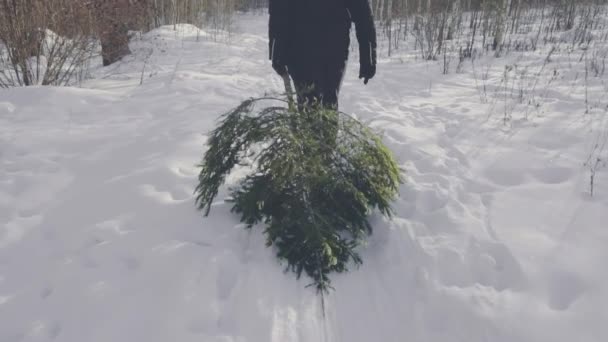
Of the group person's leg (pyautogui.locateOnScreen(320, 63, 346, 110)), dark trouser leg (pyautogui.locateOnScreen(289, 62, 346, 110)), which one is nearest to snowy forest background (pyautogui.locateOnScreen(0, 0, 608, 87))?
dark trouser leg (pyautogui.locateOnScreen(289, 62, 346, 110))

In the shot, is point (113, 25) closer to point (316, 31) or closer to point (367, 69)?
point (316, 31)

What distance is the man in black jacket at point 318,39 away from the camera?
2.42 m

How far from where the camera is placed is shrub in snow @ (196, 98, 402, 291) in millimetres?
2119

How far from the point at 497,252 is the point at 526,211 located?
0.52 meters

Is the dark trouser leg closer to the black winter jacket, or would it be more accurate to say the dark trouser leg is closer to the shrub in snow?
→ the black winter jacket

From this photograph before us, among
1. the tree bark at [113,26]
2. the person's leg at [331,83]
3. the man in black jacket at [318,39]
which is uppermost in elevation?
the tree bark at [113,26]

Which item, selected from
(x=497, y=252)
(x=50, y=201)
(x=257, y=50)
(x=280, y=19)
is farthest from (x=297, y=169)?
(x=257, y=50)

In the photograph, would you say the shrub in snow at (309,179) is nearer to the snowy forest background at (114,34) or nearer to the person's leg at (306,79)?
the person's leg at (306,79)

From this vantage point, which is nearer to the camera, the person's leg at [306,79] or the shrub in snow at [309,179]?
the shrub in snow at [309,179]

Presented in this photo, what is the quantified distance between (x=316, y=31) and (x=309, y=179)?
1.02 m

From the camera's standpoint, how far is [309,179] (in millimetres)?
2150

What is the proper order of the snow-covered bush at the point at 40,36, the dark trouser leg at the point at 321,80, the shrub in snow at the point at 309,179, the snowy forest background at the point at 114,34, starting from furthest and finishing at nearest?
the snowy forest background at the point at 114,34, the snow-covered bush at the point at 40,36, the dark trouser leg at the point at 321,80, the shrub in snow at the point at 309,179

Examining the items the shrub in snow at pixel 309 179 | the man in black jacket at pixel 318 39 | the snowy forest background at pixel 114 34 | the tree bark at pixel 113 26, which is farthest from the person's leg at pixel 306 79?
the tree bark at pixel 113 26

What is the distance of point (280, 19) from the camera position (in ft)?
8.04
